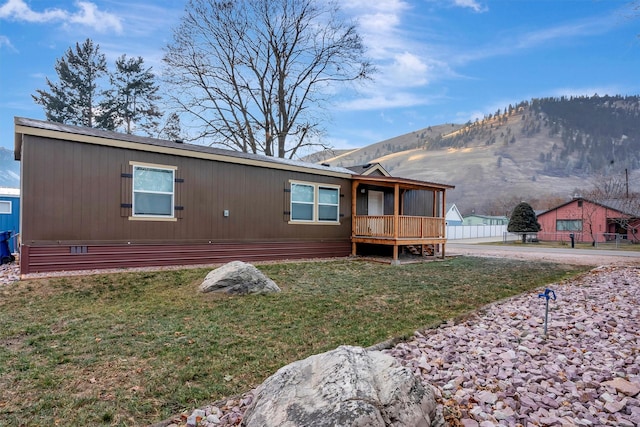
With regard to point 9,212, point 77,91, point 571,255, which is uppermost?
point 77,91

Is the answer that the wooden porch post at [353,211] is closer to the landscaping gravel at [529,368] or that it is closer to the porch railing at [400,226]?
the porch railing at [400,226]

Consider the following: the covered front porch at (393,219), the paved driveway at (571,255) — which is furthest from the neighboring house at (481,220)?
Answer: the covered front porch at (393,219)

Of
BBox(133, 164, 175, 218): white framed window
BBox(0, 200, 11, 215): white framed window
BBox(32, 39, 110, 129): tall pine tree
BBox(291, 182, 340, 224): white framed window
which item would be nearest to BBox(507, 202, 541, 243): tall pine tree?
BBox(291, 182, 340, 224): white framed window

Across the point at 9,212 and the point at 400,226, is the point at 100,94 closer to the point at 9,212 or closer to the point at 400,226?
the point at 9,212

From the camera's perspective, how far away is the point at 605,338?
12.8ft

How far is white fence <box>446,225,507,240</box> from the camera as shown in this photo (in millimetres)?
29983

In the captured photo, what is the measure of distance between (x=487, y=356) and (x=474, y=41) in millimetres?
20816

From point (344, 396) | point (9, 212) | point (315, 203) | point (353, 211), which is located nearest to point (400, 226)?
point (353, 211)

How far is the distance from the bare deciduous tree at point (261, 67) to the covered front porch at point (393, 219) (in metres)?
9.46

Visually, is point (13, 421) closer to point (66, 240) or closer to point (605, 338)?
point (605, 338)

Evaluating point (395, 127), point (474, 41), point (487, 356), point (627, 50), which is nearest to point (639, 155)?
point (395, 127)

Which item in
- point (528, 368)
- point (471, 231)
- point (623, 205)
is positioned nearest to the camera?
point (528, 368)

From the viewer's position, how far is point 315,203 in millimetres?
10984

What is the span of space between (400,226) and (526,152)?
105m
